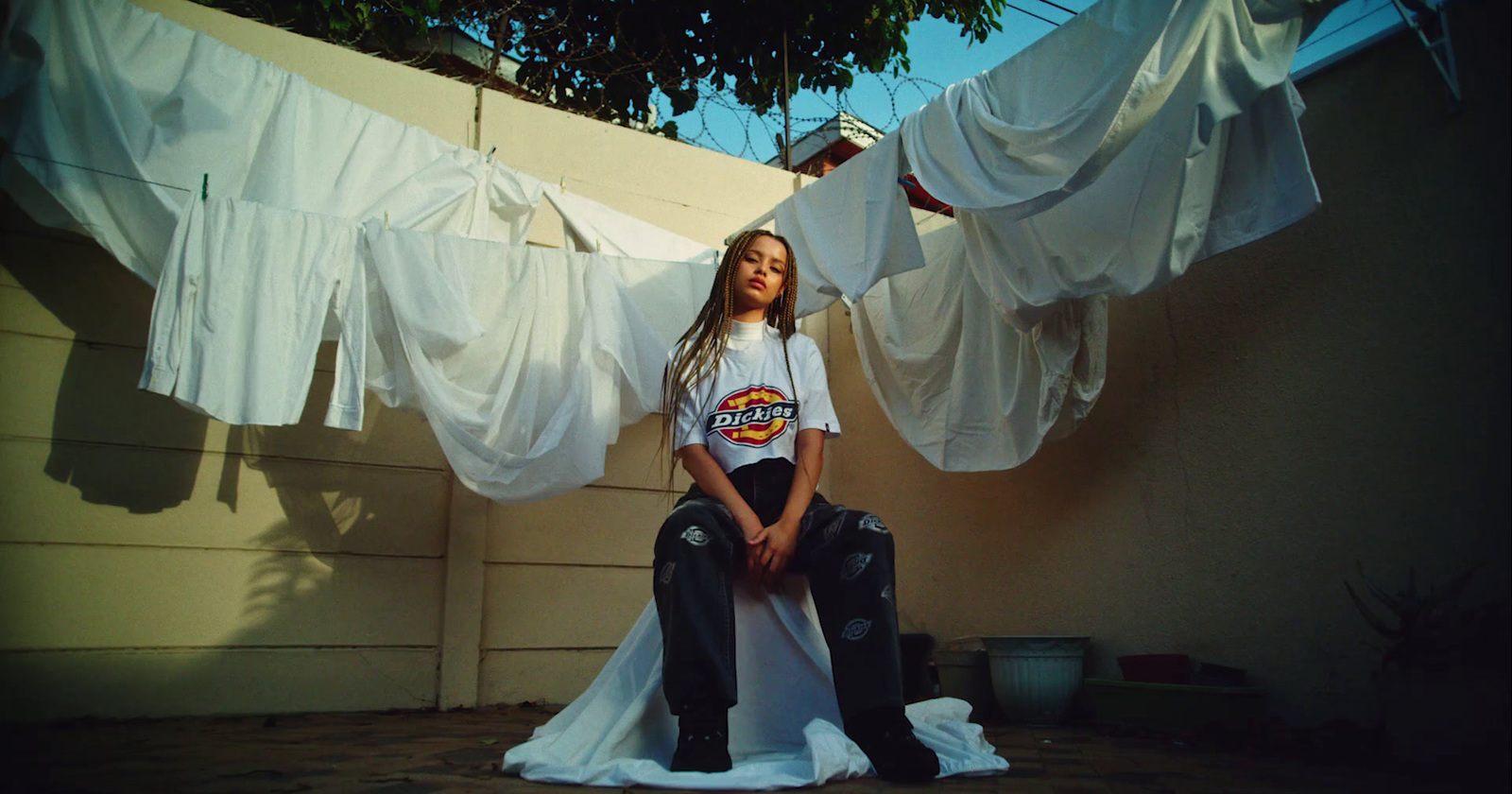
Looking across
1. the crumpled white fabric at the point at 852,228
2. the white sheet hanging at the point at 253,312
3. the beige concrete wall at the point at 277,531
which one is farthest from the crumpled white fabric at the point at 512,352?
the beige concrete wall at the point at 277,531

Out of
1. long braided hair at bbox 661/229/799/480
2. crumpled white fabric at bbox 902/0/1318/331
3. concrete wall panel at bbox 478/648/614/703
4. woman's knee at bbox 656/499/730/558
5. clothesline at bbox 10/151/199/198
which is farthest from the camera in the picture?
concrete wall panel at bbox 478/648/614/703

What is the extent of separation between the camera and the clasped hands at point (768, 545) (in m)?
2.00

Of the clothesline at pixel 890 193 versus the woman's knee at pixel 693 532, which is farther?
the clothesline at pixel 890 193

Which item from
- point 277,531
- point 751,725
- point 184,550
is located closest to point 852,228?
point 751,725

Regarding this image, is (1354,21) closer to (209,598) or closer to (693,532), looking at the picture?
A: (693,532)

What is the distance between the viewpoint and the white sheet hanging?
8.31 ft

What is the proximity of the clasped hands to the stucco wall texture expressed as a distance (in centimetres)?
144

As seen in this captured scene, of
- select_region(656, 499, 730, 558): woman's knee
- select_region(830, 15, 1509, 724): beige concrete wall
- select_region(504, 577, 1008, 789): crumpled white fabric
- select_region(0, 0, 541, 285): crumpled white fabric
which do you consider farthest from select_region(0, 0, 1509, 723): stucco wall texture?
select_region(656, 499, 730, 558): woman's knee

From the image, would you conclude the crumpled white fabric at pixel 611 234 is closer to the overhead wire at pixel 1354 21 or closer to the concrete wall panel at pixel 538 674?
the concrete wall panel at pixel 538 674

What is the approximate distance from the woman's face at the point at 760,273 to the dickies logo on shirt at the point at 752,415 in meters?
0.26

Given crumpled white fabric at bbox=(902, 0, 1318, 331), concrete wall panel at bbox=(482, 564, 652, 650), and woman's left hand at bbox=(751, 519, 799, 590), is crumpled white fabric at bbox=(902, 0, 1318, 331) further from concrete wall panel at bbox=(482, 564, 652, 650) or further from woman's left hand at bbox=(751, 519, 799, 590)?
concrete wall panel at bbox=(482, 564, 652, 650)

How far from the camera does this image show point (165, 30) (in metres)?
2.81

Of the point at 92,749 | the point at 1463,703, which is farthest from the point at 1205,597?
the point at 92,749

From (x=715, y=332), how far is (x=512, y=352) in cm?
98
